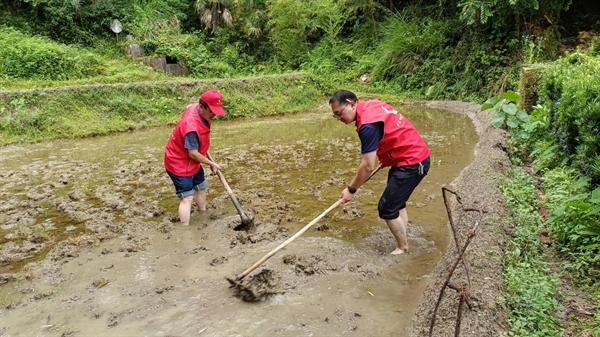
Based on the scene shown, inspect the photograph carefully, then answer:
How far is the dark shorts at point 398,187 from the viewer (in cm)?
427

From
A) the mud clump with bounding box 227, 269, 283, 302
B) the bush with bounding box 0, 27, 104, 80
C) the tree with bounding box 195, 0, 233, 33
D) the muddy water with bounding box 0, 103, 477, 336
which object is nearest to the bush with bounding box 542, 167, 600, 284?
the muddy water with bounding box 0, 103, 477, 336

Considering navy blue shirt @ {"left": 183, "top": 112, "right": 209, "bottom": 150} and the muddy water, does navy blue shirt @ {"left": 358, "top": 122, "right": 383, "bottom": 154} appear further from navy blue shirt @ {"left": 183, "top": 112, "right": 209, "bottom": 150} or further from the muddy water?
navy blue shirt @ {"left": 183, "top": 112, "right": 209, "bottom": 150}

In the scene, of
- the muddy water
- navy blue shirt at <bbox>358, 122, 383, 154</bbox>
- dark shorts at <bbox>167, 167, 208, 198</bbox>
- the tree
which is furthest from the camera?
the tree

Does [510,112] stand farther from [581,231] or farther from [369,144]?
[369,144]

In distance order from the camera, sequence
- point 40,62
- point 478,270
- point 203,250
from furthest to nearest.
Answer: point 40,62, point 203,250, point 478,270

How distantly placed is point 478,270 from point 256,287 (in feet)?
5.68

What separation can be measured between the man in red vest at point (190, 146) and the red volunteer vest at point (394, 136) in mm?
1637

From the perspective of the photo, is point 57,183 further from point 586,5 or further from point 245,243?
point 586,5

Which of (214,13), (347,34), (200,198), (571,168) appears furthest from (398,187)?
(214,13)

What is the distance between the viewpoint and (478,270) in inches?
136

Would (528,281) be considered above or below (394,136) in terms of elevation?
below

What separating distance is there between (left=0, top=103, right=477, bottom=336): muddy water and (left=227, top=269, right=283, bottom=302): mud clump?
0.20 ft

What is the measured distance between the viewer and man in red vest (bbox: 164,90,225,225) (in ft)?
16.5

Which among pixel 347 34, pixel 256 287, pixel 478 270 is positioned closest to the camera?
pixel 478 270
